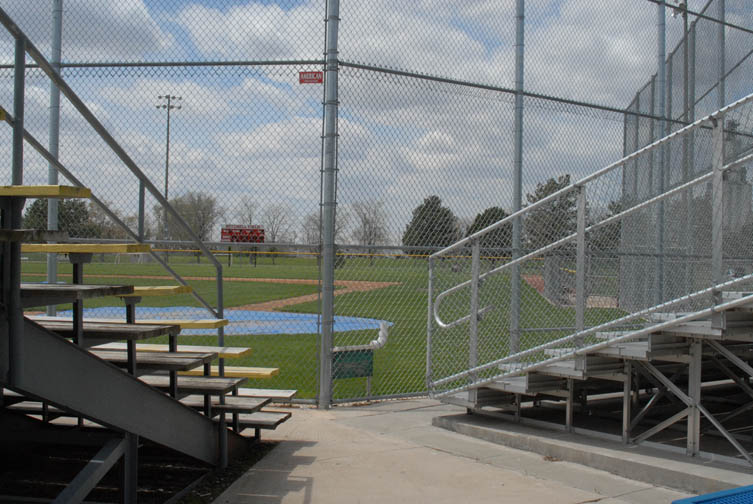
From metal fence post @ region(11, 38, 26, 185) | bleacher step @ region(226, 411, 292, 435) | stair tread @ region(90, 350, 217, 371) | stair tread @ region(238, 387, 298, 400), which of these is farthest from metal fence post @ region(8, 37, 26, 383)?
stair tread @ region(238, 387, 298, 400)

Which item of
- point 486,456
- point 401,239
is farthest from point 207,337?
point 486,456

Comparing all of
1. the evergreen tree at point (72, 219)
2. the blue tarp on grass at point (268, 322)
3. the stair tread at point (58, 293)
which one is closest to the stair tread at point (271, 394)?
the stair tread at point (58, 293)

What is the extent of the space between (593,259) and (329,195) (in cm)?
289

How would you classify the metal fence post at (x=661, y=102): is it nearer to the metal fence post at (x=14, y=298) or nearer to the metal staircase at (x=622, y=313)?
the metal staircase at (x=622, y=313)

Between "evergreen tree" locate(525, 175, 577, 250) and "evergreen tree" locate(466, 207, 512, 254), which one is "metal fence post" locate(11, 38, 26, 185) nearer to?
"evergreen tree" locate(525, 175, 577, 250)

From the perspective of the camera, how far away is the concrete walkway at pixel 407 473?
532cm

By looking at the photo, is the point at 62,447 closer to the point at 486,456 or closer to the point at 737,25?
the point at 486,456

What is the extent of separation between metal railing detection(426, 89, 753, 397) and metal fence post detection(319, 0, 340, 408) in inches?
44.2

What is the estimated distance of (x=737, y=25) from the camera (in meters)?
12.3

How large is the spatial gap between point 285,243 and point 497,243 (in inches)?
113

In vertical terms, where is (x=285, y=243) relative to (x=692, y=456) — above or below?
above

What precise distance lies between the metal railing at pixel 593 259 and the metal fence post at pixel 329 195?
1.12 meters

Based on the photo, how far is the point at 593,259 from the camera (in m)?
7.66

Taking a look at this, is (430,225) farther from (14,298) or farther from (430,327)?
(14,298)
